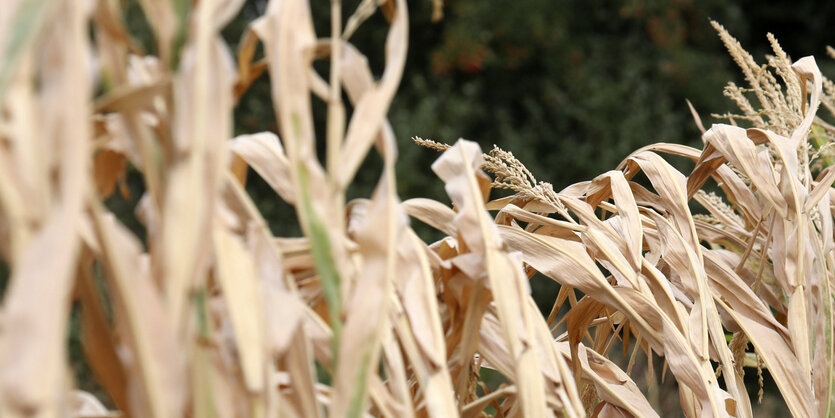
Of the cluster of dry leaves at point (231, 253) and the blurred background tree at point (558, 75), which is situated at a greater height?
the blurred background tree at point (558, 75)

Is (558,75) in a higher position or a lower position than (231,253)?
higher

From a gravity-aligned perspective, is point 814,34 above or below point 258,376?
above

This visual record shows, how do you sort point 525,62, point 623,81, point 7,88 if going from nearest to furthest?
point 7,88 < point 623,81 < point 525,62

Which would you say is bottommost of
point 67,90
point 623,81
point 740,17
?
point 67,90

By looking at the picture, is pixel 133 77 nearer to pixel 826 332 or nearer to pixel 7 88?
pixel 7 88

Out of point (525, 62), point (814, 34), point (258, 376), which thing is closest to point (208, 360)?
point (258, 376)

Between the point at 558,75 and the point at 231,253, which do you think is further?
the point at 558,75

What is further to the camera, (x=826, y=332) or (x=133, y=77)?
(x=826, y=332)

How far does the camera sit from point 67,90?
130 mm

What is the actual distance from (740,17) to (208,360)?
350cm

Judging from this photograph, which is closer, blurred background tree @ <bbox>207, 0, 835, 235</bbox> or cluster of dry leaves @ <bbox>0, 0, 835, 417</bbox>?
cluster of dry leaves @ <bbox>0, 0, 835, 417</bbox>

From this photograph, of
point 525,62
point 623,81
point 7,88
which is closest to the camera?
point 7,88

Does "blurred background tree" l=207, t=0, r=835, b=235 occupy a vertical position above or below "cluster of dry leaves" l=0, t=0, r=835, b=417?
above

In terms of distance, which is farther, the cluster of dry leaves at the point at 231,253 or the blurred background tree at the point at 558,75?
the blurred background tree at the point at 558,75
